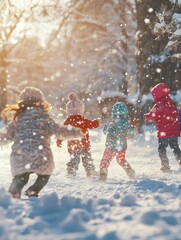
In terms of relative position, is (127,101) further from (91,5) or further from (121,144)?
(121,144)

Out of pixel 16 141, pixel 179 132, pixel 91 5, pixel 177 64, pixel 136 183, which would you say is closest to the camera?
pixel 16 141

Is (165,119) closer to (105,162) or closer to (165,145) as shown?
(165,145)

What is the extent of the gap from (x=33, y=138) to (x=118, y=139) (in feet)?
8.66

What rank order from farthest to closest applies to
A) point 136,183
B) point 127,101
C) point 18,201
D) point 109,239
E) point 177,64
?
point 127,101, point 177,64, point 136,183, point 18,201, point 109,239

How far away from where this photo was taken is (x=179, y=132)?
333 inches

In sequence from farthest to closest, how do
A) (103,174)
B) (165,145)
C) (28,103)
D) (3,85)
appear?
(3,85) < (165,145) < (103,174) < (28,103)

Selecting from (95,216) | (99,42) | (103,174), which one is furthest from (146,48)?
(99,42)

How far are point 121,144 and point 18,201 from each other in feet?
12.0

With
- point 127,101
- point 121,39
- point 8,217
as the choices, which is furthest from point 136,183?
point 121,39

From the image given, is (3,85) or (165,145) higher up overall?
(3,85)

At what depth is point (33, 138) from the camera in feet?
17.2

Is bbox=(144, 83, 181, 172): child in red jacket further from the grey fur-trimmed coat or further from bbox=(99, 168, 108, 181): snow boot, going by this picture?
the grey fur-trimmed coat

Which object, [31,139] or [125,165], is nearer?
[31,139]

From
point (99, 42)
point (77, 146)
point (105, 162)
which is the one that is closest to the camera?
point (105, 162)
